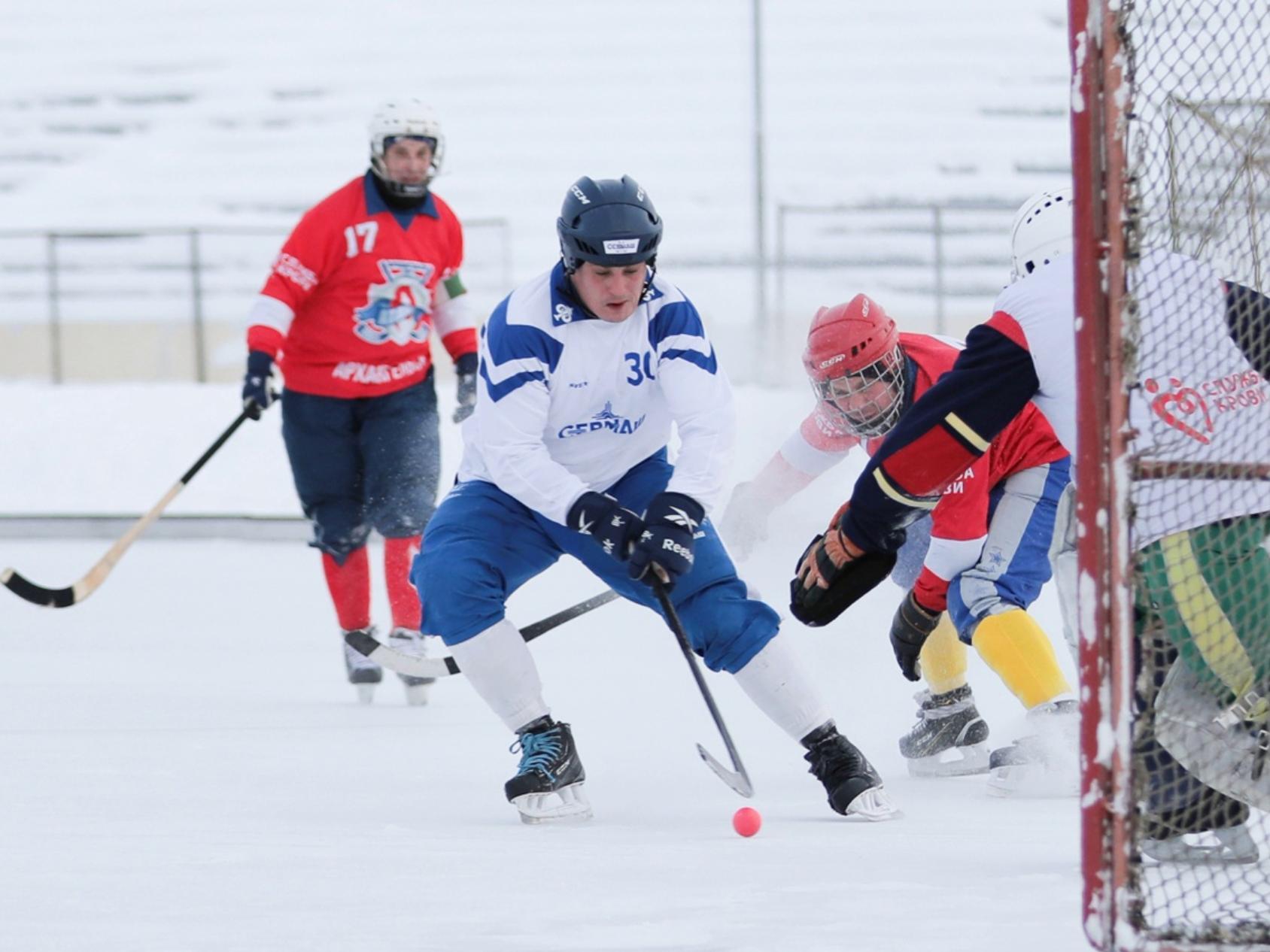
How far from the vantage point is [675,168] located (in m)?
17.7

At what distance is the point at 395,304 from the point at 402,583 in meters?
0.69

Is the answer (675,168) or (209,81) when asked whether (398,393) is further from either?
(209,81)

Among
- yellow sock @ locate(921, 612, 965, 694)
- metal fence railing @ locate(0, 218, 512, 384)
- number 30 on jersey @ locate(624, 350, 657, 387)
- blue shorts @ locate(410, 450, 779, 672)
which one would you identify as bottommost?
yellow sock @ locate(921, 612, 965, 694)

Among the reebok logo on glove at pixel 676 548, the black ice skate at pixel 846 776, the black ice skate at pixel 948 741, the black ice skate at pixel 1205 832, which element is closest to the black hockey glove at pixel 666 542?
the reebok logo on glove at pixel 676 548

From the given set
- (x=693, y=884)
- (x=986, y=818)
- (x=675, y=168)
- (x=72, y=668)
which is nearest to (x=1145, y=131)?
(x=693, y=884)

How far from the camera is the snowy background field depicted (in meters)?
2.51

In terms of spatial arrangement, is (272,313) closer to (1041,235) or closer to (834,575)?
(1041,235)

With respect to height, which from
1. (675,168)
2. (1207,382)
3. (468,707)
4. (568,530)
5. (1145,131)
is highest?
(675,168)

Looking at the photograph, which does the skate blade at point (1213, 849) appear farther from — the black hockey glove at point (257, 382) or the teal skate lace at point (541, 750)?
the black hockey glove at point (257, 382)

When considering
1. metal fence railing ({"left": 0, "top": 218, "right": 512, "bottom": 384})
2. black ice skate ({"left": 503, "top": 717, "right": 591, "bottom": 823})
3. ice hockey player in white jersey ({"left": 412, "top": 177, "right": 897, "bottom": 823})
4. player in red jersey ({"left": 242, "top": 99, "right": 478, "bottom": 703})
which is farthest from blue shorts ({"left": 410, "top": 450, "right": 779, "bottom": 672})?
metal fence railing ({"left": 0, "top": 218, "right": 512, "bottom": 384})

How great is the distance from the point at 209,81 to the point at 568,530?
17551 mm

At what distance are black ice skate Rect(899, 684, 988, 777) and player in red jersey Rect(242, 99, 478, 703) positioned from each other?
57.5 inches

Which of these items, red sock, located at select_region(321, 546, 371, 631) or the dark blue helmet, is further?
red sock, located at select_region(321, 546, 371, 631)

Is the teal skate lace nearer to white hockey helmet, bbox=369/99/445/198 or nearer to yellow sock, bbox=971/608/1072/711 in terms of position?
yellow sock, bbox=971/608/1072/711
